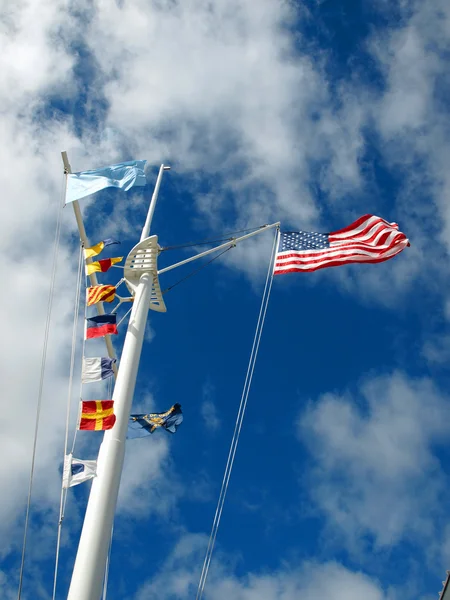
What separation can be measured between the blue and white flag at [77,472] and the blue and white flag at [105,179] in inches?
282

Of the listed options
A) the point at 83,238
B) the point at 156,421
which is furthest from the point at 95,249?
the point at 156,421

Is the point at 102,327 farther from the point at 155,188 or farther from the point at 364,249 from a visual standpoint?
the point at 364,249

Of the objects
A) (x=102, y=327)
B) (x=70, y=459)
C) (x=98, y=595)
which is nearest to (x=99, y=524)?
(x=98, y=595)

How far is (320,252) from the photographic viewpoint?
18.6 m

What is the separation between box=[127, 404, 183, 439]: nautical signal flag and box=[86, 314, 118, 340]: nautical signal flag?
2485mm

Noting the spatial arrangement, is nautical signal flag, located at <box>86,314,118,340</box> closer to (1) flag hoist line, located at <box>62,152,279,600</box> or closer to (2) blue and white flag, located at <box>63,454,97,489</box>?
(1) flag hoist line, located at <box>62,152,279,600</box>

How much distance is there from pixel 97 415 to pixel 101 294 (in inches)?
170

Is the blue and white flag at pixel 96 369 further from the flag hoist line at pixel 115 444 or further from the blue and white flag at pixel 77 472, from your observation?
the blue and white flag at pixel 77 472

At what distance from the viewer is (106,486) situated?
436 inches

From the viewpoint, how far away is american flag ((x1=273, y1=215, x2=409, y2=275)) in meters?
18.4

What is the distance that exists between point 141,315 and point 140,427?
3.37m

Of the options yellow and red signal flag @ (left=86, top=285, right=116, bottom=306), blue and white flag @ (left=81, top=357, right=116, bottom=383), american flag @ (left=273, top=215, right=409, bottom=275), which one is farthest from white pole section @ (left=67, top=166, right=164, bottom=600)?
american flag @ (left=273, top=215, right=409, bottom=275)

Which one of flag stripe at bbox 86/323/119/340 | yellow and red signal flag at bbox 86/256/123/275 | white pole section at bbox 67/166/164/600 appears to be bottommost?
white pole section at bbox 67/166/164/600

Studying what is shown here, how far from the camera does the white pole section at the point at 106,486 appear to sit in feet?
32.8
